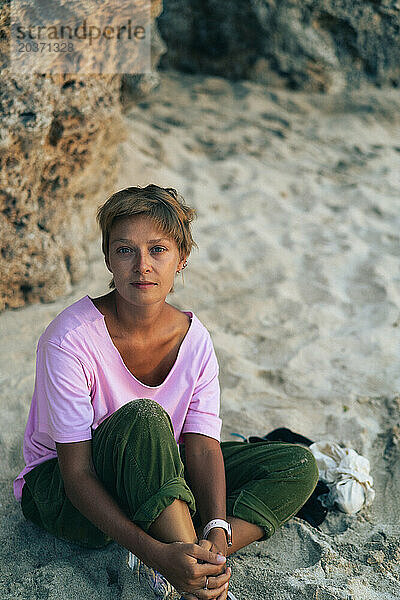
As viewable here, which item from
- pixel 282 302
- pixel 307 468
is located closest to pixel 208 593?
pixel 307 468

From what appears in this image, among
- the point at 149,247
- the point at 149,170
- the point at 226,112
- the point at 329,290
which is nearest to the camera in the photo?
the point at 149,247

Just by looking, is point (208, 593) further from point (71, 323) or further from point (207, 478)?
point (71, 323)

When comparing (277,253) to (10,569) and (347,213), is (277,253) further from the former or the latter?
(10,569)

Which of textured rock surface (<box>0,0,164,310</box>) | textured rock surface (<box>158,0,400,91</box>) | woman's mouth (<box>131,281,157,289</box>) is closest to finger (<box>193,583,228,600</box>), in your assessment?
woman's mouth (<box>131,281,157,289</box>)

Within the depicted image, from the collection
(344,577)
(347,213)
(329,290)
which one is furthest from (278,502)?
(347,213)

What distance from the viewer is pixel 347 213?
183 inches

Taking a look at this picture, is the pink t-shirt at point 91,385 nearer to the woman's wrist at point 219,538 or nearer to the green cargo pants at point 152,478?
the green cargo pants at point 152,478

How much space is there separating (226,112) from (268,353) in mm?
3142

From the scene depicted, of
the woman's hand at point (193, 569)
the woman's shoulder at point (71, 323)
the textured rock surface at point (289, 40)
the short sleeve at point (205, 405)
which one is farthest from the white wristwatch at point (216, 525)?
the textured rock surface at point (289, 40)

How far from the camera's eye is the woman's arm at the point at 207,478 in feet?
6.40

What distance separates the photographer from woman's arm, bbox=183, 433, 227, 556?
1.95 meters

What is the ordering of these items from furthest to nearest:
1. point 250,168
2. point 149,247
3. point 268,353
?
1. point 250,168
2. point 268,353
3. point 149,247

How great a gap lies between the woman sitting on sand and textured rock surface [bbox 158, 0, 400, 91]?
4.57 m

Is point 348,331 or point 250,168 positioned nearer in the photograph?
point 348,331
